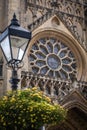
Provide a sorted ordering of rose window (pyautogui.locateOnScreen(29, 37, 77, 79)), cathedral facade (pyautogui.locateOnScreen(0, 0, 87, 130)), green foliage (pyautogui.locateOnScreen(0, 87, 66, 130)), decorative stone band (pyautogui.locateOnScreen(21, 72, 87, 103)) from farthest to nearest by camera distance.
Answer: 1. rose window (pyautogui.locateOnScreen(29, 37, 77, 79))
2. cathedral facade (pyautogui.locateOnScreen(0, 0, 87, 130))
3. decorative stone band (pyautogui.locateOnScreen(21, 72, 87, 103))
4. green foliage (pyautogui.locateOnScreen(0, 87, 66, 130))

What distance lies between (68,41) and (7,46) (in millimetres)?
13824

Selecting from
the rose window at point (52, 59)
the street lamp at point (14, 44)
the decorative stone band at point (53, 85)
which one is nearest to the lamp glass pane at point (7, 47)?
Result: the street lamp at point (14, 44)

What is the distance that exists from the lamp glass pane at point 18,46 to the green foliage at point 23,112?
1.01 metres

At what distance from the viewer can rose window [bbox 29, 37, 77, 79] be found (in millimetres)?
Answer: 21406

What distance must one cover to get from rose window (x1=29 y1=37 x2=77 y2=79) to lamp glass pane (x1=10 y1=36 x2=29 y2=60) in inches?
459

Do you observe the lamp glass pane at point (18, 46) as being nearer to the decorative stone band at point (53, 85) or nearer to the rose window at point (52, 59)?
the decorative stone band at point (53, 85)

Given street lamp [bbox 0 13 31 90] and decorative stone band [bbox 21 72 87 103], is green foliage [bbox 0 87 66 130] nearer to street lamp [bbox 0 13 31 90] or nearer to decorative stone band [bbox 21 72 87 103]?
street lamp [bbox 0 13 31 90]

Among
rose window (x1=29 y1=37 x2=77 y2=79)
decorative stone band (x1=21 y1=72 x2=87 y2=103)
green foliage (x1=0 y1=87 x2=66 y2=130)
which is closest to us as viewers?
green foliage (x1=0 y1=87 x2=66 y2=130)

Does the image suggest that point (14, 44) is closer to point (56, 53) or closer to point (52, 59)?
point (52, 59)

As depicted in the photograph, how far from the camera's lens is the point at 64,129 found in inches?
828

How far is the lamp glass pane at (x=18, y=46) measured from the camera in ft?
30.0

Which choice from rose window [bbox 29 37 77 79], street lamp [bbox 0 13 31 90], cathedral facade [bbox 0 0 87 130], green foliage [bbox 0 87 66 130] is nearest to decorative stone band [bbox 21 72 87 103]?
cathedral facade [bbox 0 0 87 130]

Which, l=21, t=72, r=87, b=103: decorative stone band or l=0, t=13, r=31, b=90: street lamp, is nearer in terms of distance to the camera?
l=0, t=13, r=31, b=90: street lamp

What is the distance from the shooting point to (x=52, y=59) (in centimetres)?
2202
